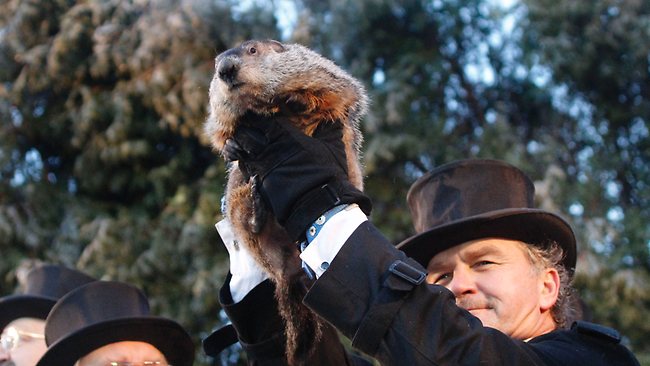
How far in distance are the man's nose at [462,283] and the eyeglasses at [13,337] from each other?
2.61 meters

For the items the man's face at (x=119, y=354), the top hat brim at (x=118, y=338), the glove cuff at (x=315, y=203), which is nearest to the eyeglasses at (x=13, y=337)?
the top hat brim at (x=118, y=338)

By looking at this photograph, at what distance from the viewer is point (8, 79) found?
29.8 feet

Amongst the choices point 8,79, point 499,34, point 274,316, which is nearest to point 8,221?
point 8,79

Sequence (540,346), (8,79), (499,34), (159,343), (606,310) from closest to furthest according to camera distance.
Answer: (540,346)
(159,343)
(606,310)
(499,34)
(8,79)

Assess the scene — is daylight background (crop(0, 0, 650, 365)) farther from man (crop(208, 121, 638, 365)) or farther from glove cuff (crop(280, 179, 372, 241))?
glove cuff (crop(280, 179, 372, 241))

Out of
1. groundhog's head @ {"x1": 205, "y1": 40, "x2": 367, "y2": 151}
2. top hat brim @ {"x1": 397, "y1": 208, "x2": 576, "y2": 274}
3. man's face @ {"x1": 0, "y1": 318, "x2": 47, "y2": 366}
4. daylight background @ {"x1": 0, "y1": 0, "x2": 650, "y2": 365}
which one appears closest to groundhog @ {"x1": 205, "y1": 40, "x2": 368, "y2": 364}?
groundhog's head @ {"x1": 205, "y1": 40, "x2": 367, "y2": 151}

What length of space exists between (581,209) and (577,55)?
1491 millimetres

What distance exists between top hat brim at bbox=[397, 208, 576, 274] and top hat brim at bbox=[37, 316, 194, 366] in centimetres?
152

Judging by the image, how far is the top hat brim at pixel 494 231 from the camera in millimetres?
2576

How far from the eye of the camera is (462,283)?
2545mm

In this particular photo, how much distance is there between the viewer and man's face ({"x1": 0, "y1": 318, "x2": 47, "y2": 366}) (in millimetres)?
4242

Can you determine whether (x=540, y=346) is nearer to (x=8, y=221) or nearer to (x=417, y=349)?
(x=417, y=349)

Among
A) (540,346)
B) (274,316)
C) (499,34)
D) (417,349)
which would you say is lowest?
(499,34)

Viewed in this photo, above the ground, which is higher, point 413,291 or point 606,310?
point 413,291
